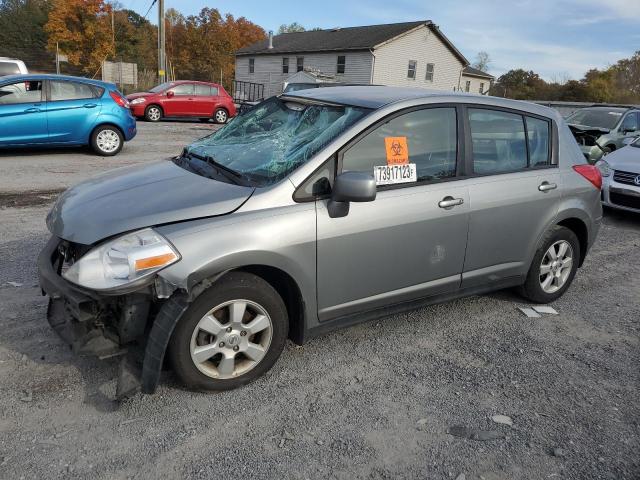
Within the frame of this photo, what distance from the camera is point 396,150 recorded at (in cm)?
351

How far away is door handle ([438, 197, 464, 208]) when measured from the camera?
3.62m

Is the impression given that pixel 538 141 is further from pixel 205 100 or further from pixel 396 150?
pixel 205 100

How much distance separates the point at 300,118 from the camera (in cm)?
375

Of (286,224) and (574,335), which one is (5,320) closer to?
(286,224)

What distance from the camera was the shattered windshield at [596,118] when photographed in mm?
12327

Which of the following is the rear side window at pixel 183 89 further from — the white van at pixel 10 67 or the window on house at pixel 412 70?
the window on house at pixel 412 70

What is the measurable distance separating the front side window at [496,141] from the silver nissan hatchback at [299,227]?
0.01m

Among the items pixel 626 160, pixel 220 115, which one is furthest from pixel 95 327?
pixel 220 115

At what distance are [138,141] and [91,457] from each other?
1217 centimetres

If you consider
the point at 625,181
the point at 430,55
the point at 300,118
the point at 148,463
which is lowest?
the point at 148,463

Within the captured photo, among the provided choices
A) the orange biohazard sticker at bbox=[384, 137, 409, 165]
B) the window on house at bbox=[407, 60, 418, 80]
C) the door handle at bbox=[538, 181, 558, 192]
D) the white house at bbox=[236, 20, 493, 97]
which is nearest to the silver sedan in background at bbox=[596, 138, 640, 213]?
the door handle at bbox=[538, 181, 558, 192]

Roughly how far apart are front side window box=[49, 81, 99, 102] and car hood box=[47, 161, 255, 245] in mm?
7530

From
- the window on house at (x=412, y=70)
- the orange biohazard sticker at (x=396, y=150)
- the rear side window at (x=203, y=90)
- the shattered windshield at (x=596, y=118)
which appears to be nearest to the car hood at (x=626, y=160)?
the shattered windshield at (x=596, y=118)

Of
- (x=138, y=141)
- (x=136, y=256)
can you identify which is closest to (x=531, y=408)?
(x=136, y=256)
